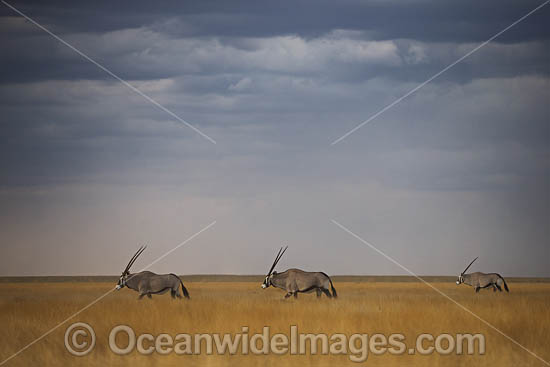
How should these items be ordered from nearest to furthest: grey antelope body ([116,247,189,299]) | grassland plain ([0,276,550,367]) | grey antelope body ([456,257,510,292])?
1. grassland plain ([0,276,550,367])
2. grey antelope body ([116,247,189,299])
3. grey antelope body ([456,257,510,292])

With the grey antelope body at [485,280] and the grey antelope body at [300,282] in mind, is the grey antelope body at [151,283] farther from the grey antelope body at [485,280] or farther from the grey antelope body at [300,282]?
the grey antelope body at [485,280]

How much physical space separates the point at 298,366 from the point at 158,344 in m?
3.02

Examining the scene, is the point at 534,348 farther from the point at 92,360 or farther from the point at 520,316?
the point at 92,360

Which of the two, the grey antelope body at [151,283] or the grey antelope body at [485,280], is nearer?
the grey antelope body at [151,283]

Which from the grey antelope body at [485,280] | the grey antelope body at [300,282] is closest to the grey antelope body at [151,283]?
the grey antelope body at [300,282]

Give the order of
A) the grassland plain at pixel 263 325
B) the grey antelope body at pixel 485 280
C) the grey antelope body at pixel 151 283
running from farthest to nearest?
the grey antelope body at pixel 485 280, the grey antelope body at pixel 151 283, the grassland plain at pixel 263 325

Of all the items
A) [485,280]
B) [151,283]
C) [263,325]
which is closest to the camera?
[263,325]

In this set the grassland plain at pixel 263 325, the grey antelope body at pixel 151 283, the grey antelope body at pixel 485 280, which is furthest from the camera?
the grey antelope body at pixel 485 280

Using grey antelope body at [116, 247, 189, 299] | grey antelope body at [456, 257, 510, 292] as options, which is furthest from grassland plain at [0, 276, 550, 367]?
grey antelope body at [456, 257, 510, 292]

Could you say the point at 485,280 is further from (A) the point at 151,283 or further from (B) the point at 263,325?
(B) the point at 263,325

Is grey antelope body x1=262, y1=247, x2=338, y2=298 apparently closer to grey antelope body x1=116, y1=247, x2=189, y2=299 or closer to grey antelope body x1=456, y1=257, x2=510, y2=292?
grey antelope body x1=116, y1=247, x2=189, y2=299

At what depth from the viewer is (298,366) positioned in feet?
45.7

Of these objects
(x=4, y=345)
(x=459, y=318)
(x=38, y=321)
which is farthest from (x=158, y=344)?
(x=459, y=318)

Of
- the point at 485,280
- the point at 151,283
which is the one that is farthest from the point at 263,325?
the point at 485,280
